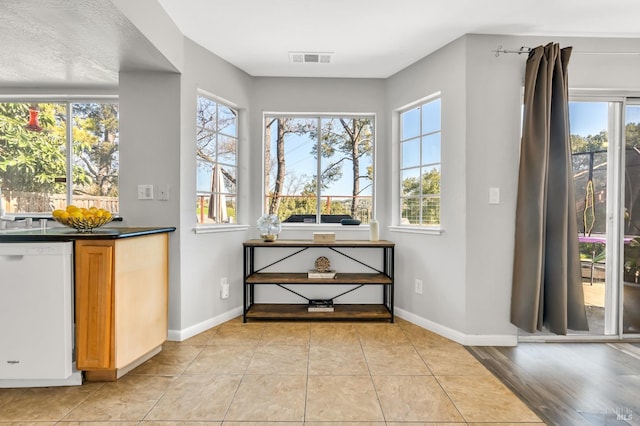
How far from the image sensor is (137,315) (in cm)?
223

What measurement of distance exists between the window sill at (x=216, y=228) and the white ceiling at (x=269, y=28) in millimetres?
1276

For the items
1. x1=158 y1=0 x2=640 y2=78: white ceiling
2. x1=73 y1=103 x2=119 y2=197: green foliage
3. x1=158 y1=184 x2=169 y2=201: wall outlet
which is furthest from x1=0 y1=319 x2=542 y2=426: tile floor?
x1=158 y1=0 x2=640 y2=78: white ceiling

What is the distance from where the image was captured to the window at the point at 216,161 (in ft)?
10.1

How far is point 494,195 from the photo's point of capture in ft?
8.75

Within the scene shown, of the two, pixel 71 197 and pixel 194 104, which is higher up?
pixel 194 104

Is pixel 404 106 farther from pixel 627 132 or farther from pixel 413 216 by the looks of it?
pixel 627 132

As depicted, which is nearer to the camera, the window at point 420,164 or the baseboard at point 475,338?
the baseboard at point 475,338

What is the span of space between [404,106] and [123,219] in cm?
268

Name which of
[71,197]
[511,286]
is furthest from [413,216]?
[71,197]

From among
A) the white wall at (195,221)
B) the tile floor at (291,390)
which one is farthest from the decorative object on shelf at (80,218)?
the tile floor at (291,390)

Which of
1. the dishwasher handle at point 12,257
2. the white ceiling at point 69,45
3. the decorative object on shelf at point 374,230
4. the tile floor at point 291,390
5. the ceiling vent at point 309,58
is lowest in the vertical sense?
the tile floor at point 291,390

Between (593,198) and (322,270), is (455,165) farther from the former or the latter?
(322,270)

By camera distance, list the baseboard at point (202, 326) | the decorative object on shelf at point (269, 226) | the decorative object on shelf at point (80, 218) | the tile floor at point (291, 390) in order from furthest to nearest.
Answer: the decorative object on shelf at point (269, 226) → the baseboard at point (202, 326) → the decorative object on shelf at point (80, 218) → the tile floor at point (291, 390)

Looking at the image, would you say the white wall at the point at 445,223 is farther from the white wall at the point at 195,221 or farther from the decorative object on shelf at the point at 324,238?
the white wall at the point at 195,221
